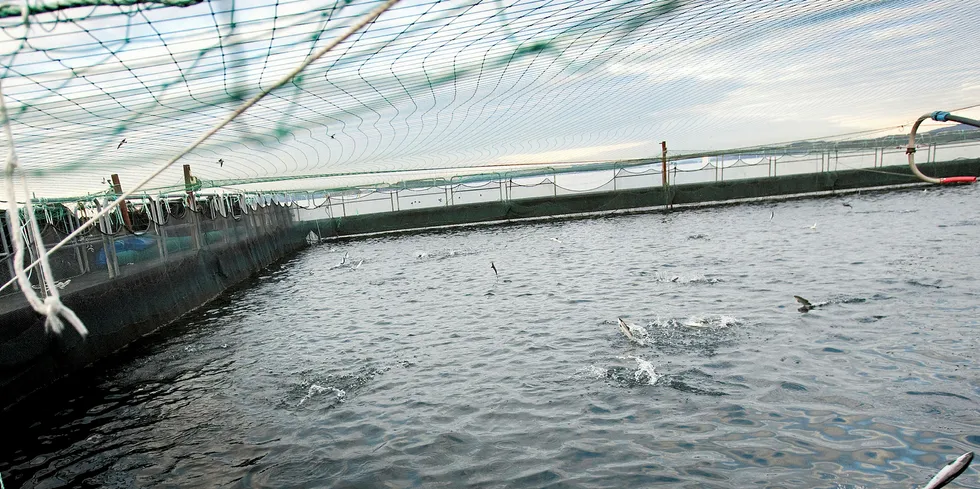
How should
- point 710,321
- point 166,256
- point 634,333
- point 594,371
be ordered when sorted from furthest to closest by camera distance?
1. point 166,256
2. point 710,321
3. point 634,333
4. point 594,371

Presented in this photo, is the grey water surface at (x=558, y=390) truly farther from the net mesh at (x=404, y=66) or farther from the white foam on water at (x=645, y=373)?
the net mesh at (x=404, y=66)

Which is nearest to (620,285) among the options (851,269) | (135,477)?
(851,269)

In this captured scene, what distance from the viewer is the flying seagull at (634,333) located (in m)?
7.64

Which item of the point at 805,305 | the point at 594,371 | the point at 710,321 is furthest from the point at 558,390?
the point at 805,305

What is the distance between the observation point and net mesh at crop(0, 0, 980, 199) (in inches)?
245

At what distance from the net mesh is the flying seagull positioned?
176 inches

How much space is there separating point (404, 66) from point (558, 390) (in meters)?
6.28

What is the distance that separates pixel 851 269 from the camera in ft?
37.9

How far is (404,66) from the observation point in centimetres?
985

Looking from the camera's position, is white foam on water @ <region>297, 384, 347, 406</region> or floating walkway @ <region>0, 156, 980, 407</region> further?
floating walkway @ <region>0, 156, 980, 407</region>

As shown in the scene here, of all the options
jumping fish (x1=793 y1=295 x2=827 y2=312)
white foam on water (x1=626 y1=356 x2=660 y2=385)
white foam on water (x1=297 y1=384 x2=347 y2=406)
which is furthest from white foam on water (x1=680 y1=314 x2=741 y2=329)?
white foam on water (x1=297 y1=384 x2=347 y2=406)

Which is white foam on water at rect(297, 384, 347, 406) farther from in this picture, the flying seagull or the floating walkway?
the flying seagull

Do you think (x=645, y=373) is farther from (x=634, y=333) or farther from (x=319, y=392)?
(x=319, y=392)

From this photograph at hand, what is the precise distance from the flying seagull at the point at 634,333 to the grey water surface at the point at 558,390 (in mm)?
130
